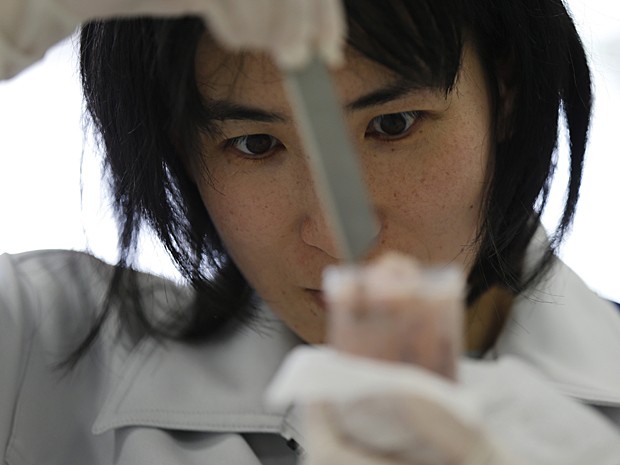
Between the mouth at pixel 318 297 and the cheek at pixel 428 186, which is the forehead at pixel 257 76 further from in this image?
the mouth at pixel 318 297

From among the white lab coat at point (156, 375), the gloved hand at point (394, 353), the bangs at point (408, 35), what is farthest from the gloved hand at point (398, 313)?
the white lab coat at point (156, 375)

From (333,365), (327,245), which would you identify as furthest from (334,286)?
(327,245)

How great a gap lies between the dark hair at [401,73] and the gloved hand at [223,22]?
168mm

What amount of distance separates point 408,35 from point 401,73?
0.03m

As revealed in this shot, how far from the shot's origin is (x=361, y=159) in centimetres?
87

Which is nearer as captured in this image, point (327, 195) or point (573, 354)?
point (327, 195)

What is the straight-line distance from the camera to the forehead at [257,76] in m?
0.82

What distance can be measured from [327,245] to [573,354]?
0.39 metres

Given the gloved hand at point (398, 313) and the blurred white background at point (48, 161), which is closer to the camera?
the gloved hand at point (398, 313)

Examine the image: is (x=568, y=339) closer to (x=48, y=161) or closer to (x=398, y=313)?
(x=398, y=313)

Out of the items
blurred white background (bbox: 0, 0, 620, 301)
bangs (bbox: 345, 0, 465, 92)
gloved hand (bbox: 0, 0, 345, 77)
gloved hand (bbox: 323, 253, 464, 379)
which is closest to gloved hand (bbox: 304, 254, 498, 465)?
gloved hand (bbox: 323, 253, 464, 379)

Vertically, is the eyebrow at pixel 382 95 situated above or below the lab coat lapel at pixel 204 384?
above

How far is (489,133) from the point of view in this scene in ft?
3.08

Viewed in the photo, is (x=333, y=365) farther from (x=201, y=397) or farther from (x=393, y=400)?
(x=201, y=397)
